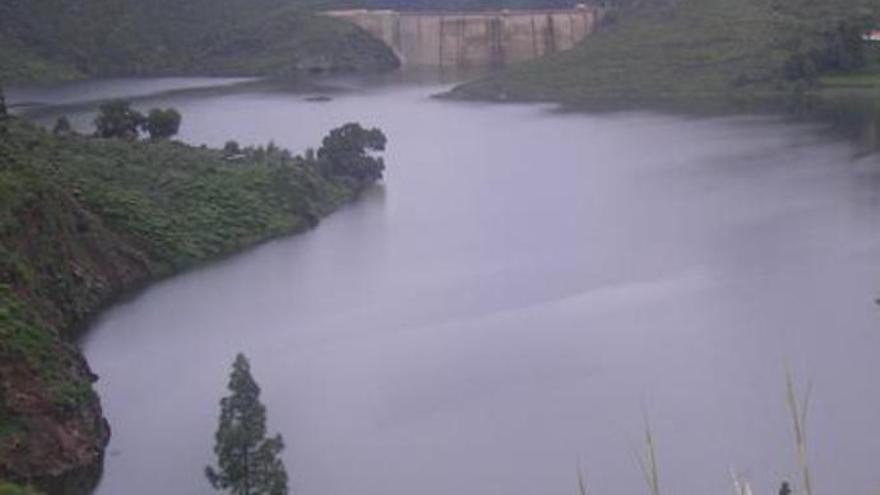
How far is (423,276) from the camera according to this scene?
19.1m

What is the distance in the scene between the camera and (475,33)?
158 ft

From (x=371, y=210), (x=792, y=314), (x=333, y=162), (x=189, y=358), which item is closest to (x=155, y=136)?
(x=333, y=162)

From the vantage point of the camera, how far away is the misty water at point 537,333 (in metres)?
12.1

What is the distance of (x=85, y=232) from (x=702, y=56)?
22.0 metres

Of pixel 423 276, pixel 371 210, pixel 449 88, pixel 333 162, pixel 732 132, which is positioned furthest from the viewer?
pixel 449 88

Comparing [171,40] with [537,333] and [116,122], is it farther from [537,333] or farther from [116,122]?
[537,333]

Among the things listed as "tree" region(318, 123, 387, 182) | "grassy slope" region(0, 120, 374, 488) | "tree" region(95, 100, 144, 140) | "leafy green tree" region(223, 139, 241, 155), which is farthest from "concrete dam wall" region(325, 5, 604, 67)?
"grassy slope" region(0, 120, 374, 488)

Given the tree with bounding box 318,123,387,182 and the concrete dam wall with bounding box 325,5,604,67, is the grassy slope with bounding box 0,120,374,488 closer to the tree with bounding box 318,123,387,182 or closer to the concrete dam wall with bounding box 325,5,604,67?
the tree with bounding box 318,123,387,182

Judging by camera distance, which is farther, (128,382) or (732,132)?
(732,132)

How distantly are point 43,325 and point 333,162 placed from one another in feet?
41.4

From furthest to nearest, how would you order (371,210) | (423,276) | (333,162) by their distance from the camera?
(333,162), (371,210), (423,276)

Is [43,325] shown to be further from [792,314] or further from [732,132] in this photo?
[732,132]

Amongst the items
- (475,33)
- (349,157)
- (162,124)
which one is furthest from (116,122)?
(475,33)

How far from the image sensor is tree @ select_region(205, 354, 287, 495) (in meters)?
10.9
